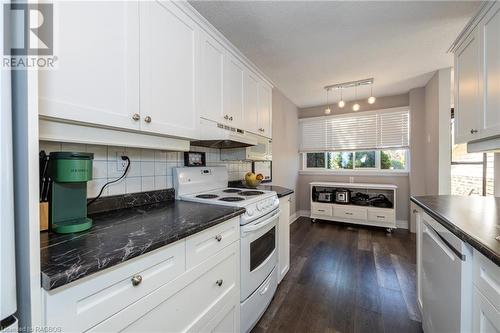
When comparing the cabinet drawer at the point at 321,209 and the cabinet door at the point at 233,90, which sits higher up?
the cabinet door at the point at 233,90

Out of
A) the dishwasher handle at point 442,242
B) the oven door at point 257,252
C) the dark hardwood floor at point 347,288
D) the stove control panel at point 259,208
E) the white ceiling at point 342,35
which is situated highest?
the white ceiling at point 342,35

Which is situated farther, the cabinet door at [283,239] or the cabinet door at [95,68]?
the cabinet door at [283,239]

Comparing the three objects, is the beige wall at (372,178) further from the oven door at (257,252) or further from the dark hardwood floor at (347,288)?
the oven door at (257,252)

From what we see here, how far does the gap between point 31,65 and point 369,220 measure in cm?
431

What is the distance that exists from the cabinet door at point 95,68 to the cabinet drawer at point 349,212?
376 cm

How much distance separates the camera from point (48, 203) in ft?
3.06

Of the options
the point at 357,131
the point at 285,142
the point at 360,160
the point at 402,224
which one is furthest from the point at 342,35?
the point at 402,224

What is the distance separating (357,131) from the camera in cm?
409

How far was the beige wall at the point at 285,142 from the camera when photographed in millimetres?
3607

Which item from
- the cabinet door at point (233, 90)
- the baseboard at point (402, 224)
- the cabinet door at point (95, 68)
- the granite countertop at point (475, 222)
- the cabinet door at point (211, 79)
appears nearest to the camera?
the granite countertop at point (475, 222)

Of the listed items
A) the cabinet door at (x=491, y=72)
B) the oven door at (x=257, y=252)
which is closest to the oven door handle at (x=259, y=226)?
the oven door at (x=257, y=252)

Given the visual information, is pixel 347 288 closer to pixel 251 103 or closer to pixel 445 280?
pixel 445 280

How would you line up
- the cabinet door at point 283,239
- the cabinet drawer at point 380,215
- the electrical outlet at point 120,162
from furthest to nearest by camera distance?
the cabinet drawer at point 380,215, the cabinet door at point 283,239, the electrical outlet at point 120,162

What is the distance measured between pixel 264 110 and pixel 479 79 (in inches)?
70.0
